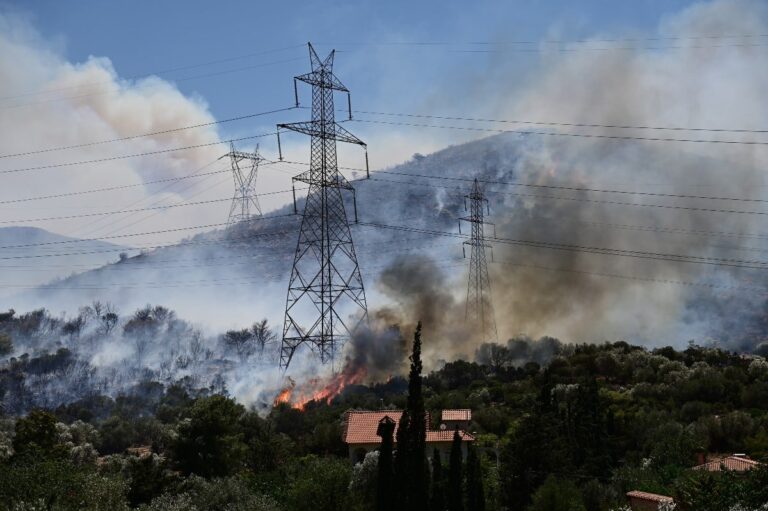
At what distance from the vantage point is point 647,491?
52469 mm

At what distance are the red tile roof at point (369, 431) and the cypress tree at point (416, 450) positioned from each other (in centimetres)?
2380

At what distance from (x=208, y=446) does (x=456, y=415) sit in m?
20.5

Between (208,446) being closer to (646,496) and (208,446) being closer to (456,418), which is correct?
(456,418)

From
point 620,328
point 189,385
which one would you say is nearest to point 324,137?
point 189,385

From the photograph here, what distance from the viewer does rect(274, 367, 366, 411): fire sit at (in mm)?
104000

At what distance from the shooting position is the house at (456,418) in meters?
78.2

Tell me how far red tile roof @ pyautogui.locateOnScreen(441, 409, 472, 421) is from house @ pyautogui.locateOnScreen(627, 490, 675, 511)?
1117 inches

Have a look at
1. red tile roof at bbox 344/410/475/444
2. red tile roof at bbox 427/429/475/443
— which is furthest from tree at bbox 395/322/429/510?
red tile roof at bbox 427/429/475/443

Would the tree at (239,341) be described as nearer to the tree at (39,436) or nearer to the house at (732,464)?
the tree at (39,436)

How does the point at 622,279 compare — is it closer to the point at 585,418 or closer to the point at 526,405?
the point at 526,405

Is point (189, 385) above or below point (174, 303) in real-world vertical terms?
below

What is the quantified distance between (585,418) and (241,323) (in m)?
117

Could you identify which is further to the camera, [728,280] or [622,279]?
[728,280]

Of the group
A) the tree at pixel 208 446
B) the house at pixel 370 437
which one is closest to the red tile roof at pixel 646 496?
the house at pixel 370 437
